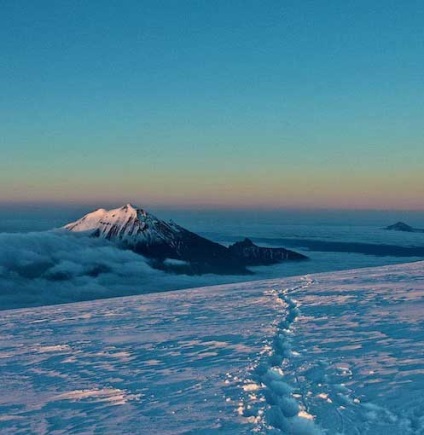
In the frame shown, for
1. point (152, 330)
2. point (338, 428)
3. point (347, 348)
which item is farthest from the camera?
point (152, 330)

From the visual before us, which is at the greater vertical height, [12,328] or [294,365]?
[294,365]

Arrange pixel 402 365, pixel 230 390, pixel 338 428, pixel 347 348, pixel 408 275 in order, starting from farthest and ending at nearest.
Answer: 1. pixel 408 275
2. pixel 347 348
3. pixel 402 365
4. pixel 230 390
5. pixel 338 428

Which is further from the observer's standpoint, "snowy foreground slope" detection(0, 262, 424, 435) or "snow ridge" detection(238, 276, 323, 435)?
"snowy foreground slope" detection(0, 262, 424, 435)

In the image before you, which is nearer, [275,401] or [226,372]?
[275,401]

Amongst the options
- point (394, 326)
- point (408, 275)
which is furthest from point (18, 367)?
point (408, 275)

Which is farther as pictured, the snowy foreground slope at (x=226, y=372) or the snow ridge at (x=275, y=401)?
the snowy foreground slope at (x=226, y=372)

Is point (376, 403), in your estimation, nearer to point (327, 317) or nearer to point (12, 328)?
point (327, 317)

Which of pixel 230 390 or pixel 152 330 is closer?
pixel 230 390
